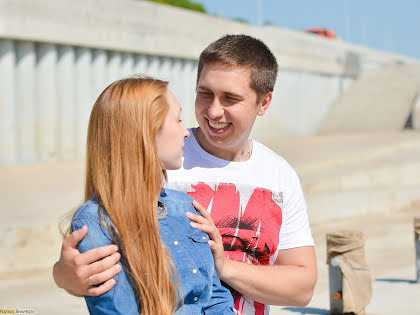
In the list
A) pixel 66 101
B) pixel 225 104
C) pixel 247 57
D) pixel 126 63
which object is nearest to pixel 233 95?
pixel 225 104

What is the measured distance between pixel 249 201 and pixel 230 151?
21cm

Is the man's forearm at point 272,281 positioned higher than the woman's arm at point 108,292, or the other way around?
the woman's arm at point 108,292

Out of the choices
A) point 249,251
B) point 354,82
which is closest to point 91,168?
point 249,251

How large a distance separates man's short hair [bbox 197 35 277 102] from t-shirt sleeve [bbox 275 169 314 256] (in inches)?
15.0

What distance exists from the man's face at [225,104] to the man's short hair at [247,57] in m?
0.02

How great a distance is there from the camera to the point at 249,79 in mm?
2496

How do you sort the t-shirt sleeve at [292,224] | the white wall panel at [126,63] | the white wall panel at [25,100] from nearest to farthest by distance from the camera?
the t-shirt sleeve at [292,224]
the white wall panel at [25,100]
the white wall panel at [126,63]

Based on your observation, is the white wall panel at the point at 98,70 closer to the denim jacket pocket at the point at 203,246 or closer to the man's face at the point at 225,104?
the man's face at the point at 225,104

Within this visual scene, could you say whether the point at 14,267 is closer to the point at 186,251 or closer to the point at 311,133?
the point at 186,251

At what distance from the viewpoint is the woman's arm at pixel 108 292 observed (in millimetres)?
1857

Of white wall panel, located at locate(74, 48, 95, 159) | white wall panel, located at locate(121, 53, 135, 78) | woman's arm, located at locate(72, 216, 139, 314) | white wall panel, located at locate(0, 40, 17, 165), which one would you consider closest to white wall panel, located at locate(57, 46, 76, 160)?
white wall panel, located at locate(74, 48, 95, 159)

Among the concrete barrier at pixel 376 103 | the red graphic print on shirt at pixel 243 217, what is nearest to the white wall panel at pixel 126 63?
the concrete barrier at pixel 376 103

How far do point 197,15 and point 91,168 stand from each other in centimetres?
1488

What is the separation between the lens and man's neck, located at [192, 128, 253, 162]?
2539mm
